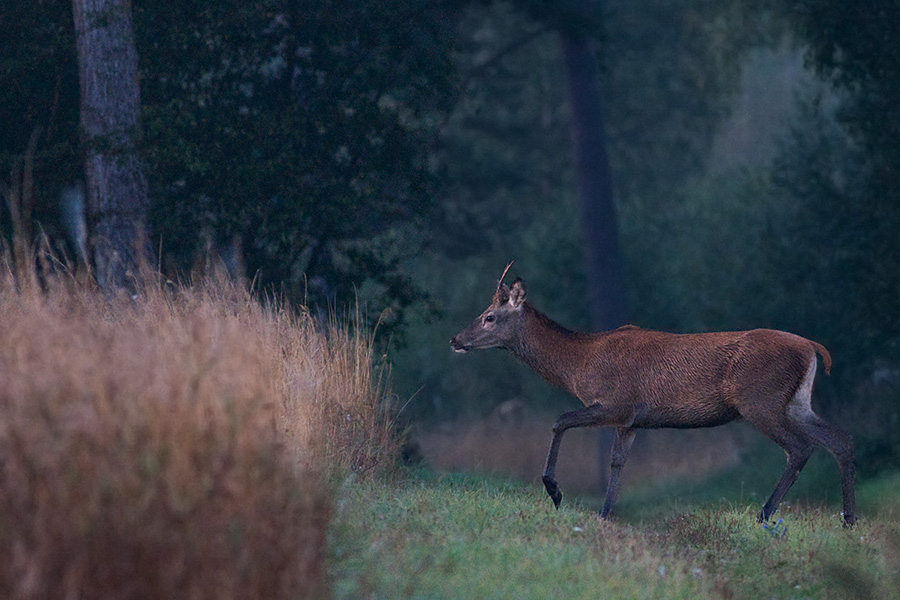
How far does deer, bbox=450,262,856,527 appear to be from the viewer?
11.2 m

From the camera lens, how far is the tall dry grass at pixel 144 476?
18.8 feet

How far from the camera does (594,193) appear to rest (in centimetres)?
2638

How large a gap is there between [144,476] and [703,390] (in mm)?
6447

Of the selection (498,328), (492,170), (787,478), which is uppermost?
(498,328)

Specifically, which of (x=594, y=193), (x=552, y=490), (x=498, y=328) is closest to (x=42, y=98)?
(x=498, y=328)

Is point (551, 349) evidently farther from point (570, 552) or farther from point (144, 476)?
point (144, 476)

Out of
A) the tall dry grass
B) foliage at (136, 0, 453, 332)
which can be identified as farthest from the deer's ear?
the tall dry grass

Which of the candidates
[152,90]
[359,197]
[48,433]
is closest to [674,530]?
[48,433]

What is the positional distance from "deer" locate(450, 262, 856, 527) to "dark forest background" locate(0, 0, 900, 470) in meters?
2.99

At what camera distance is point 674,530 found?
10641 millimetres

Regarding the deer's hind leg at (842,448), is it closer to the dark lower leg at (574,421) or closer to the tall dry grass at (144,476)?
the dark lower leg at (574,421)

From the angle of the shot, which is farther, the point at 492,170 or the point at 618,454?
the point at 492,170

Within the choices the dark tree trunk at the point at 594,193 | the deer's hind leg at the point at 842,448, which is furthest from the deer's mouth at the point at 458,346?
the dark tree trunk at the point at 594,193

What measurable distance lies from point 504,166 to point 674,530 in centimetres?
2150
